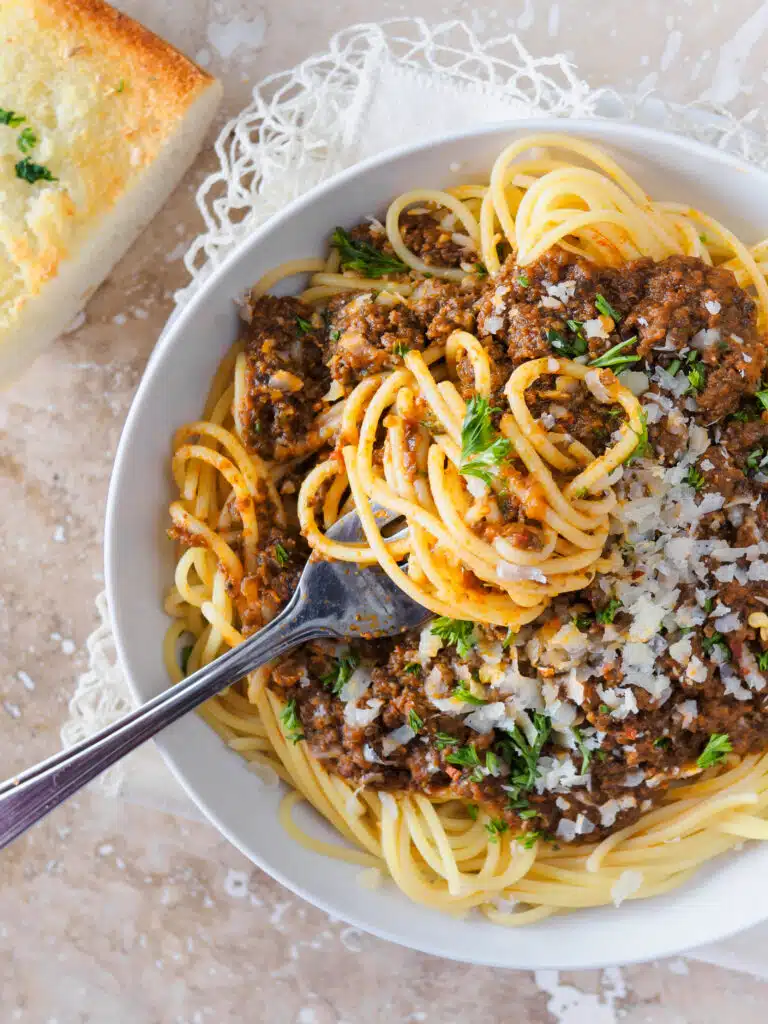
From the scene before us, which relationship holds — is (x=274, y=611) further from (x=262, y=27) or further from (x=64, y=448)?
(x=262, y=27)

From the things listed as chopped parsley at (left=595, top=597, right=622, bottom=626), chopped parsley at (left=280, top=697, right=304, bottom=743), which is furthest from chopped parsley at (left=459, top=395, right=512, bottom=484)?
chopped parsley at (left=280, top=697, right=304, bottom=743)

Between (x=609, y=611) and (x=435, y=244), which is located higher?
(x=435, y=244)

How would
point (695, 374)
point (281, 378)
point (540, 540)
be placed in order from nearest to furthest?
point (540, 540) < point (695, 374) < point (281, 378)

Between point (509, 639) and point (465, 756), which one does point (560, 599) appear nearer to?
point (509, 639)

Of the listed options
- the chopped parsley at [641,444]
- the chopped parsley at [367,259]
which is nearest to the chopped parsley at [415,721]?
the chopped parsley at [641,444]

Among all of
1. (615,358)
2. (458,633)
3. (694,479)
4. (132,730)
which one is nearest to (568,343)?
(615,358)

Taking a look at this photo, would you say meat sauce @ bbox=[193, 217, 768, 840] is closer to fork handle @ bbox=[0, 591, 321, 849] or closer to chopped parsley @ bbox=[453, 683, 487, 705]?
chopped parsley @ bbox=[453, 683, 487, 705]

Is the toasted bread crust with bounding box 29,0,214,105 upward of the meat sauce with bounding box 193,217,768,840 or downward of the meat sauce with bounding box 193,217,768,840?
upward
